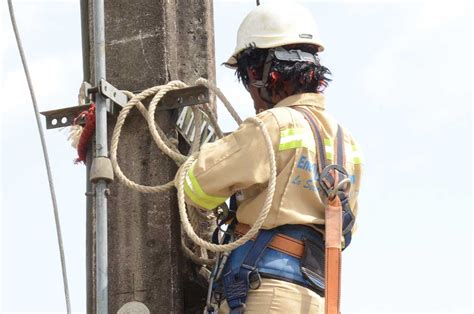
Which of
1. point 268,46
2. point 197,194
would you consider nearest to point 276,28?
point 268,46

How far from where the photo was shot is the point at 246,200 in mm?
6043

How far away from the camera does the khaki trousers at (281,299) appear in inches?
229

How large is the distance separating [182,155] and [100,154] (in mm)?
436

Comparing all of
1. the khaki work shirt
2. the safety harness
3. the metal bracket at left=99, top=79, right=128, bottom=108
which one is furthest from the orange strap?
the metal bracket at left=99, top=79, right=128, bottom=108

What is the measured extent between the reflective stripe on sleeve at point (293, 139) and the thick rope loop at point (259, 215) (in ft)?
0.37

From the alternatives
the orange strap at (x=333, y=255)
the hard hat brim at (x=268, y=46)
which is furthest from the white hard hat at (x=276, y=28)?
the orange strap at (x=333, y=255)

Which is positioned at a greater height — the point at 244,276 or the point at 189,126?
the point at 189,126

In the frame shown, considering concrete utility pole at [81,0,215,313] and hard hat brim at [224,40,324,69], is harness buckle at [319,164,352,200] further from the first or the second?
concrete utility pole at [81,0,215,313]

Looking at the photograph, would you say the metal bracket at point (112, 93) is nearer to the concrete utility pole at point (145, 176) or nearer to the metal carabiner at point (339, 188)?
the concrete utility pole at point (145, 176)

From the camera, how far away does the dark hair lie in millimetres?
6250

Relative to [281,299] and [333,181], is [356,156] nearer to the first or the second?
[333,181]

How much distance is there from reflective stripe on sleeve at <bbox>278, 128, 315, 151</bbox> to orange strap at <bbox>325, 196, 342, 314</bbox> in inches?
11.8

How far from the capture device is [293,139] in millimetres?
5973

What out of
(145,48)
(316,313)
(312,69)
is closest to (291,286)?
(316,313)
